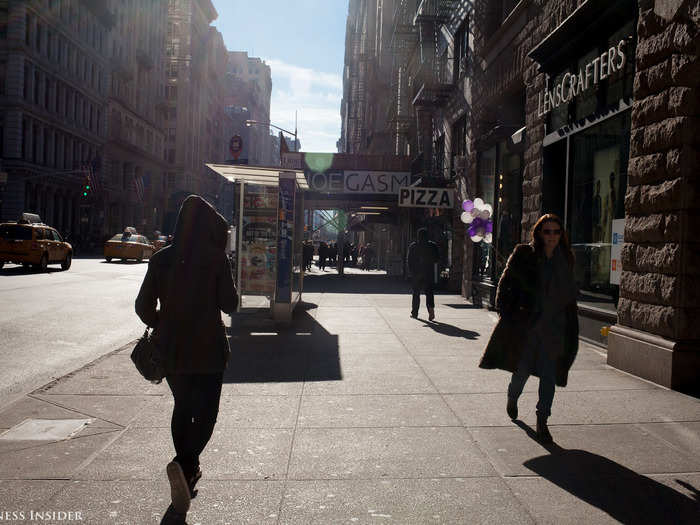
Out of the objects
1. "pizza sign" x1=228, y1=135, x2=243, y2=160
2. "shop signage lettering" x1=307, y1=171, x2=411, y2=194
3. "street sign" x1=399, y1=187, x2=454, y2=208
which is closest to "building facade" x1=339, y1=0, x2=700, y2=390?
"street sign" x1=399, y1=187, x2=454, y2=208

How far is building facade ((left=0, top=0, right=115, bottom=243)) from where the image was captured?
50.6 meters

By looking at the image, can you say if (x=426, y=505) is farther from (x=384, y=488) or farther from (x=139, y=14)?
(x=139, y=14)

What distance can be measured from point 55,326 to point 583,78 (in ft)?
31.2

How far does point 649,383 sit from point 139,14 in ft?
279

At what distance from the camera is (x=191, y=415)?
4055mm

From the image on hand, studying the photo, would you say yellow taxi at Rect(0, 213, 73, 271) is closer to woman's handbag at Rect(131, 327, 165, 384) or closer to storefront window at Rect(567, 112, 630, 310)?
storefront window at Rect(567, 112, 630, 310)

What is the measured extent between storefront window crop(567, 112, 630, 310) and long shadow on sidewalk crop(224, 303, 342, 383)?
4055 millimetres

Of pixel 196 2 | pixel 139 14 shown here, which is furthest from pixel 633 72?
pixel 196 2

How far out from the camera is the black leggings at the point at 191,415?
4.00 m

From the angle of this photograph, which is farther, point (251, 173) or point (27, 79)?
point (27, 79)

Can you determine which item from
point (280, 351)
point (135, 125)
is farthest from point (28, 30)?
point (280, 351)

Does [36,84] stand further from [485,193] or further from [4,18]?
[485,193]

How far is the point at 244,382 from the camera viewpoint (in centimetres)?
749

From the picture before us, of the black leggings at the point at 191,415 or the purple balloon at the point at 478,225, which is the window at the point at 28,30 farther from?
the black leggings at the point at 191,415
